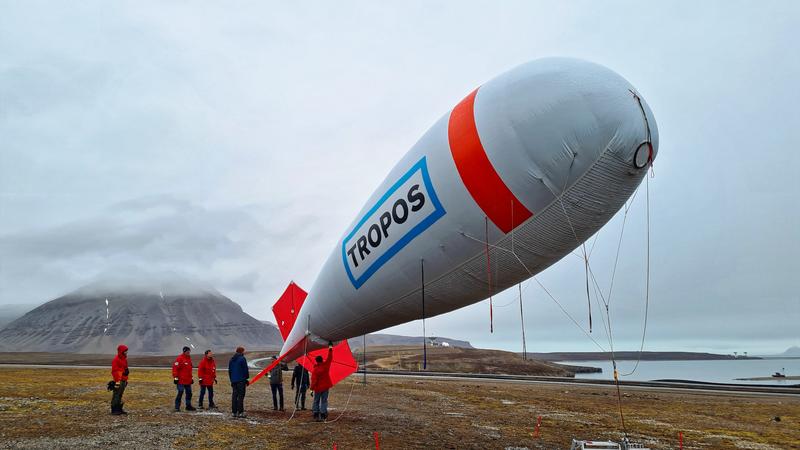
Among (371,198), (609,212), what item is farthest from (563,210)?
(371,198)

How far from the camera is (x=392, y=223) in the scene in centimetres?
983

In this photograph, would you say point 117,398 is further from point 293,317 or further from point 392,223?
point 392,223

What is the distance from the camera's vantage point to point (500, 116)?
27.3ft

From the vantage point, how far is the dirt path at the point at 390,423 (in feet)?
36.8

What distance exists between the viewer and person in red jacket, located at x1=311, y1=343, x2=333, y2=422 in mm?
14047

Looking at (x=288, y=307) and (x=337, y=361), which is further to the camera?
(x=288, y=307)

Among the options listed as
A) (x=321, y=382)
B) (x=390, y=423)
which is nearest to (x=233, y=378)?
(x=321, y=382)

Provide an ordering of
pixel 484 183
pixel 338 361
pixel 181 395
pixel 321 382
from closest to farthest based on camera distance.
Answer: pixel 484 183 < pixel 321 382 < pixel 181 395 < pixel 338 361

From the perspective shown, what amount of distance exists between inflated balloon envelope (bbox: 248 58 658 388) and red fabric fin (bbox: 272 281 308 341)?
21.8 ft

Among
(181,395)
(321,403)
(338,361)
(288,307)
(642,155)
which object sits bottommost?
(321,403)

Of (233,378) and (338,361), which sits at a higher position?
(338,361)

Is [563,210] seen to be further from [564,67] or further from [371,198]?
[371,198]

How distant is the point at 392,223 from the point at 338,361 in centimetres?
704

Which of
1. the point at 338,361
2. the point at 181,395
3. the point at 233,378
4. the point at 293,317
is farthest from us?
the point at 293,317
